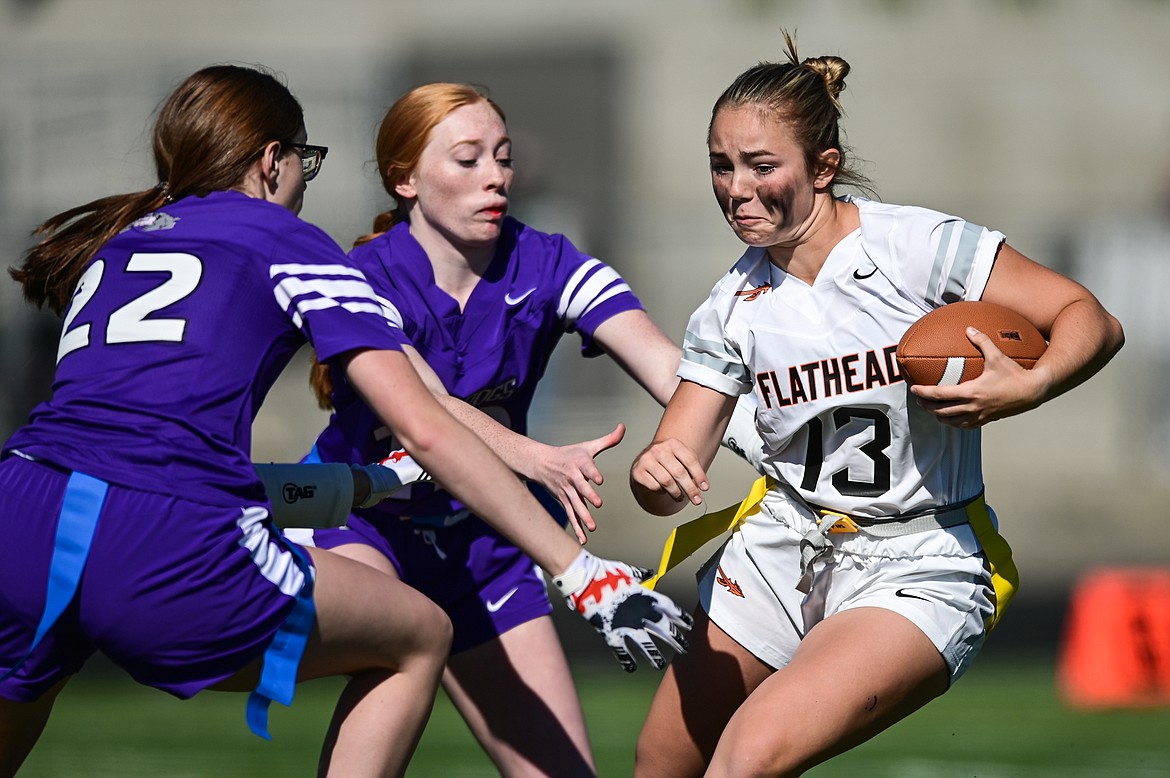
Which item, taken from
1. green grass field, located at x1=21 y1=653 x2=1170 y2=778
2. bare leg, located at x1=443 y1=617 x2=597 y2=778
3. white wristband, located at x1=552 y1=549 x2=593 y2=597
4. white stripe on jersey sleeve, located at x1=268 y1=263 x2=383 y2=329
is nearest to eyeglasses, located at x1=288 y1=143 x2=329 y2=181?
white stripe on jersey sleeve, located at x1=268 y1=263 x2=383 y2=329

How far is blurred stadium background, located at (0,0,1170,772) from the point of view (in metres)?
14.1

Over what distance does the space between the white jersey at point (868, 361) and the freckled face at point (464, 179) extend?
0.91 metres

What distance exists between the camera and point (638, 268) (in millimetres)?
14664

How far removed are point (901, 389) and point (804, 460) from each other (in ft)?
1.08

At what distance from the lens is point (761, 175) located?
3748mm

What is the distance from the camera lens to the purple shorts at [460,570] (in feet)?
14.3

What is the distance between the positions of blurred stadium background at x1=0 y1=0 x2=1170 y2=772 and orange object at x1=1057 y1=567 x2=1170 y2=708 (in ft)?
21.2

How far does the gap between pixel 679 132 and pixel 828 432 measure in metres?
13.9

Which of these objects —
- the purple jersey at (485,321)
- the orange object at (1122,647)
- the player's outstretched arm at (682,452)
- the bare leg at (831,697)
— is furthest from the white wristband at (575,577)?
the orange object at (1122,647)

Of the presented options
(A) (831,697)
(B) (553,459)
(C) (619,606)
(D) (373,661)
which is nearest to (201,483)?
(D) (373,661)

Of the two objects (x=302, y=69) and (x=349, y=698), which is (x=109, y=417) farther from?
(x=302, y=69)

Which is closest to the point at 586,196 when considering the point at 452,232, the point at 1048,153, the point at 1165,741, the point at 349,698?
the point at 1048,153

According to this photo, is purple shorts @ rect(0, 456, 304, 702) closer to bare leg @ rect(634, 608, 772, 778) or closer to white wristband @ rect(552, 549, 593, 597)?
white wristband @ rect(552, 549, 593, 597)

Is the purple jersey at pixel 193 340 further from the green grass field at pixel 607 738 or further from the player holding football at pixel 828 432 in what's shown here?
the green grass field at pixel 607 738
